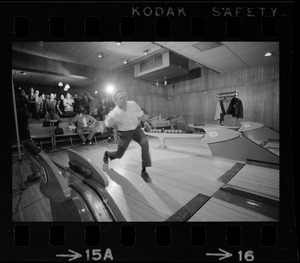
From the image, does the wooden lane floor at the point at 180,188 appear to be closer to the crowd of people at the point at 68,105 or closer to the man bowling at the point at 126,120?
the man bowling at the point at 126,120

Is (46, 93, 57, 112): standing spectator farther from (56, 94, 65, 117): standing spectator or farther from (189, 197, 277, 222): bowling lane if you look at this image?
(189, 197, 277, 222): bowling lane

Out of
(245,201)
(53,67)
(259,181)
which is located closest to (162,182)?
(245,201)

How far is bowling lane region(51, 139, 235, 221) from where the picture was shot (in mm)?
1483

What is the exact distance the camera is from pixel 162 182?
2.05 meters

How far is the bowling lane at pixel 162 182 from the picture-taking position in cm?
148

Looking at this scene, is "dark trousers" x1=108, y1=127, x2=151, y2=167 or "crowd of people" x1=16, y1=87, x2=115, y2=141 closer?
"dark trousers" x1=108, y1=127, x2=151, y2=167

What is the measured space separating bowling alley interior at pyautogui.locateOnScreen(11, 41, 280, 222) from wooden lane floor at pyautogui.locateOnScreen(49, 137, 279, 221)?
1 centimetres

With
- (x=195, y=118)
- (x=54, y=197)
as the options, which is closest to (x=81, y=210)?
(x=54, y=197)

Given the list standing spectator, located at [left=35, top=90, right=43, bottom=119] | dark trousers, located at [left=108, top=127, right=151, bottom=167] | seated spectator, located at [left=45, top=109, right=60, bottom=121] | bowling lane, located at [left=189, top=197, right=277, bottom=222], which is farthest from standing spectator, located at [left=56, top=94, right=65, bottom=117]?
bowling lane, located at [left=189, top=197, right=277, bottom=222]

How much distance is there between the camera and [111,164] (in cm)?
274

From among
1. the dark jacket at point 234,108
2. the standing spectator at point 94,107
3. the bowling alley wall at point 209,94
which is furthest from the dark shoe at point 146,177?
the dark jacket at point 234,108

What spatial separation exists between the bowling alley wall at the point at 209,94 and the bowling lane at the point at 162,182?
1.31m

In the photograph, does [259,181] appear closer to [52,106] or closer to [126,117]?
[126,117]
